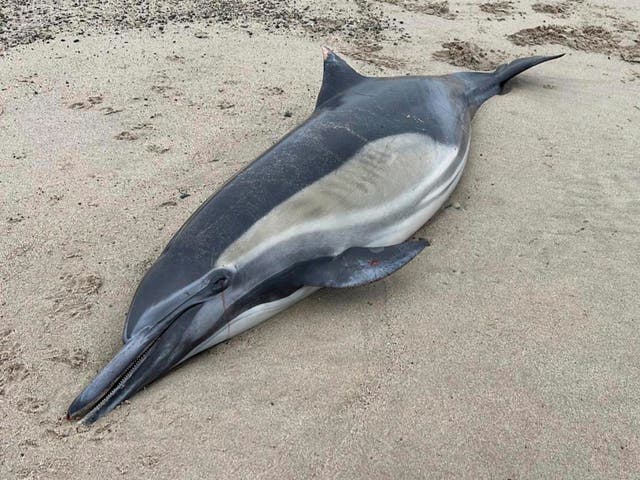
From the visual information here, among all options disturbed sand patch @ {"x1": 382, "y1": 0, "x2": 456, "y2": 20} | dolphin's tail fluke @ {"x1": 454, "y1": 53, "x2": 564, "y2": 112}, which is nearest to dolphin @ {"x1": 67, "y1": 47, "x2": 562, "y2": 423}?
dolphin's tail fluke @ {"x1": 454, "y1": 53, "x2": 564, "y2": 112}

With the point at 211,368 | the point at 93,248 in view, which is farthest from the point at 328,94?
the point at 211,368

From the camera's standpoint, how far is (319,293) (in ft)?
13.0

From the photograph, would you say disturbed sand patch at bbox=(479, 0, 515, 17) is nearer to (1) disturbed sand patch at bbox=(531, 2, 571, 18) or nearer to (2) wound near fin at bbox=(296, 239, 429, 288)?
(1) disturbed sand patch at bbox=(531, 2, 571, 18)

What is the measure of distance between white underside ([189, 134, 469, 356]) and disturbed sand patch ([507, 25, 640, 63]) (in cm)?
396

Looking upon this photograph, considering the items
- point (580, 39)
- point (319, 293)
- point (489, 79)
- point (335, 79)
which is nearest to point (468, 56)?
point (489, 79)

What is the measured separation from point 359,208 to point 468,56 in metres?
4.19

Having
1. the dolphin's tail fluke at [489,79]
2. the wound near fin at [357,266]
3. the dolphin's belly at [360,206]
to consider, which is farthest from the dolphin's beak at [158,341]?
the dolphin's tail fluke at [489,79]

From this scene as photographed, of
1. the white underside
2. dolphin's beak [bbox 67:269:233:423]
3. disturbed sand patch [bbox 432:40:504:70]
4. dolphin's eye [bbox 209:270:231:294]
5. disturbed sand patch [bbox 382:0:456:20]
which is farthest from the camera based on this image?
disturbed sand patch [bbox 382:0:456:20]

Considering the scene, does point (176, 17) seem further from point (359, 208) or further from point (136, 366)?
point (136, 366)

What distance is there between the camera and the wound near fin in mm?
3768

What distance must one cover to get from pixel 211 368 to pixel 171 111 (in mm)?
3377

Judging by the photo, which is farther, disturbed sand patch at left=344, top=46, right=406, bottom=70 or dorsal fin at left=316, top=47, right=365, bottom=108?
disturbed sand patch at left=344, top=46, right=406, bottom=70

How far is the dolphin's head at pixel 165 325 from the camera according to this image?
3098mm

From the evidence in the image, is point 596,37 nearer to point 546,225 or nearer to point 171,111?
point 546,225
